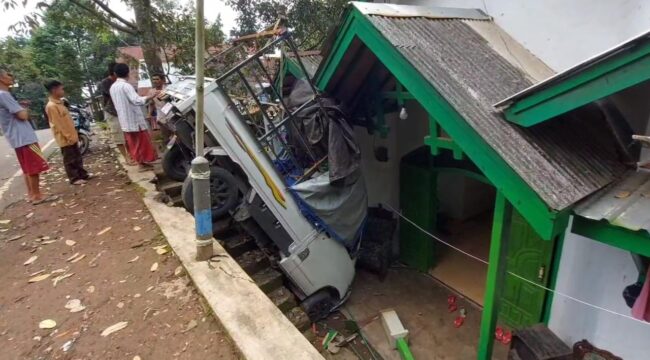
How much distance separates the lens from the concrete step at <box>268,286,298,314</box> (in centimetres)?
538

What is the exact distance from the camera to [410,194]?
24.5ft

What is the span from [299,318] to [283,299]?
1.25ft

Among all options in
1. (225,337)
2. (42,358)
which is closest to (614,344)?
(225,337)

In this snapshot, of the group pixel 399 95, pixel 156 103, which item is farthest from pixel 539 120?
pixel 156 103

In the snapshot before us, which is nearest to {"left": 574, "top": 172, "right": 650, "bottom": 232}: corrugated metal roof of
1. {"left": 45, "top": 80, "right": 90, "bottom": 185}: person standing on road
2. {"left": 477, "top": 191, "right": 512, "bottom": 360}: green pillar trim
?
{"left": 477, "top": 191, "right": 512, "bottom": 360}: green pillar trim

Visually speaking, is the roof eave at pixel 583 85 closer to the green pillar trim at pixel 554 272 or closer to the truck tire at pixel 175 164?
the green pillar trim at pixel 554 272

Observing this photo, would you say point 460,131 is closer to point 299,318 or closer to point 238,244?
point 299,318

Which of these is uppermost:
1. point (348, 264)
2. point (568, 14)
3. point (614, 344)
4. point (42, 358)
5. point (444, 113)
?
point (568, 14)

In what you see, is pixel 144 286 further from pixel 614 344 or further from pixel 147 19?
pixel 147 19

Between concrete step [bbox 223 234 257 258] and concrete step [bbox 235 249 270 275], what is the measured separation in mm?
77

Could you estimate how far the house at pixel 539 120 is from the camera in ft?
8.25

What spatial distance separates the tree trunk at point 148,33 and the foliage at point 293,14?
2.69 metres

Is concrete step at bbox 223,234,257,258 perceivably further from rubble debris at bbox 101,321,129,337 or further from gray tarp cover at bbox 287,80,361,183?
rubble debris at bbox 101,321,129,337

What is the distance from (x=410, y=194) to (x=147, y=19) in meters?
6.58
